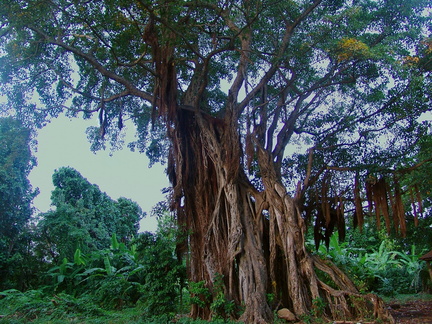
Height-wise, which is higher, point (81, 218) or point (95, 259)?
point (81, 218)

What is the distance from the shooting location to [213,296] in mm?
7609

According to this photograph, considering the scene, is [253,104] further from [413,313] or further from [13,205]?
[13,205]

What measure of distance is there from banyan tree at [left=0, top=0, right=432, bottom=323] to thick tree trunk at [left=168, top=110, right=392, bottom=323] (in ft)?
0.09

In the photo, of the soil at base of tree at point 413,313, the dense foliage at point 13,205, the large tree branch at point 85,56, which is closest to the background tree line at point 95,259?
the dense foliage at point 13,205

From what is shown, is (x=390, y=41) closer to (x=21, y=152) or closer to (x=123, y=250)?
(x=123, y=250)

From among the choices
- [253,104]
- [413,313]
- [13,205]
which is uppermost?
[253,104]

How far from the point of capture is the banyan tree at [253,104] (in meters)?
7.59

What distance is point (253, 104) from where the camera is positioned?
10414 millimetres

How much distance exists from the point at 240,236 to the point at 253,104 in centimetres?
384

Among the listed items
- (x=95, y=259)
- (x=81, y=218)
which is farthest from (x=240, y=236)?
(x=81, y=218)

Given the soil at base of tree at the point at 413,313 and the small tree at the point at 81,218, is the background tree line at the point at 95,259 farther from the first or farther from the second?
the soil at base of tree at the point at 413,313

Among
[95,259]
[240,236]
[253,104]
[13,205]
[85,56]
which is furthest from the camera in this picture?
[13,205]

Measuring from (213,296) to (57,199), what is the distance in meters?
10.1

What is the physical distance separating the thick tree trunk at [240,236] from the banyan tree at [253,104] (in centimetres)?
3
